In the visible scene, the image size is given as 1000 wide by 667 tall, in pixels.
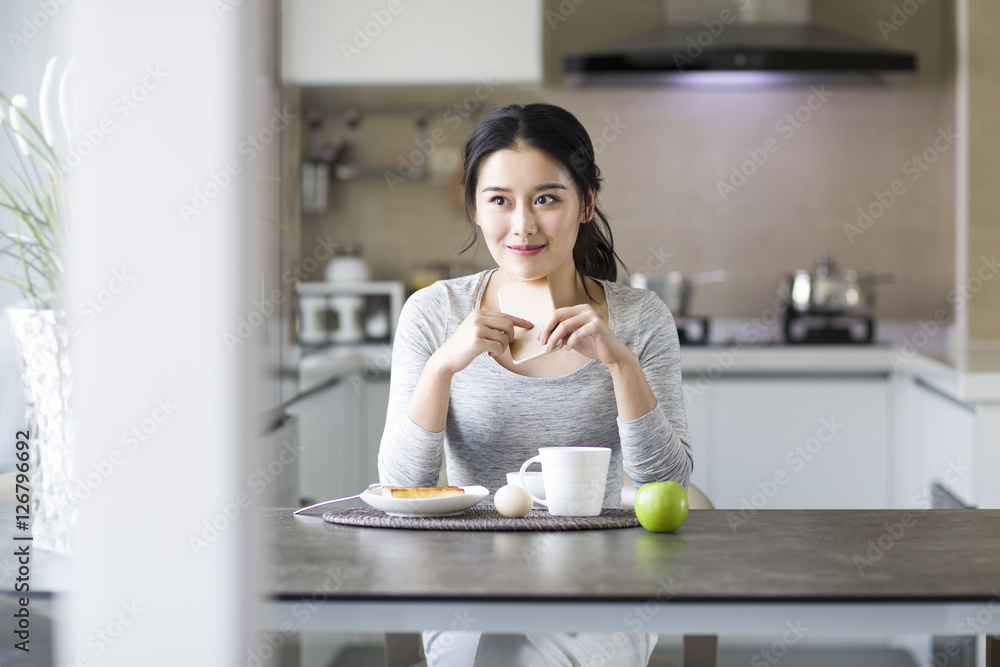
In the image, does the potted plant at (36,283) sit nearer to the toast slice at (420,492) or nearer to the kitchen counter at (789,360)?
the toast slice at (420,492)

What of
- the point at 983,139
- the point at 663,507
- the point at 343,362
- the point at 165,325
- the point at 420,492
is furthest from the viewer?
the point at 983,139

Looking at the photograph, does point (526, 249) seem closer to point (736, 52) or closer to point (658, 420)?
point (658, 420)

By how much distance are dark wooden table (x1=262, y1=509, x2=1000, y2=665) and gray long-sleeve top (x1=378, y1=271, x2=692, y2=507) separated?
0.37m

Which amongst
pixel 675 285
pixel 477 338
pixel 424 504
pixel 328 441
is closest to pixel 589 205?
pixel 477 338

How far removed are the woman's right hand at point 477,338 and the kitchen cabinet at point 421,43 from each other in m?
2.15

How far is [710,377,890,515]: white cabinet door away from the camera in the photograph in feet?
9.77

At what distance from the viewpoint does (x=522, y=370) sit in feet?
4.85

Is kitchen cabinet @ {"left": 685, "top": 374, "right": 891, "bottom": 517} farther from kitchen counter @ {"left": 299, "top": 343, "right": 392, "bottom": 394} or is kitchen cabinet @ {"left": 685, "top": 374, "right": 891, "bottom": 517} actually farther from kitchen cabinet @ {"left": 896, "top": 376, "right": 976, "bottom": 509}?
kitchen counter @ {"left": 299, "top": 343, "right": 392, "bottom": 394}

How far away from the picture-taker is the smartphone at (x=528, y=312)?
129 cm

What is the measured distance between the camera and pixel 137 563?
0.28 meters

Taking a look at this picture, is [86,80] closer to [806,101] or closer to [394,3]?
[394,3]

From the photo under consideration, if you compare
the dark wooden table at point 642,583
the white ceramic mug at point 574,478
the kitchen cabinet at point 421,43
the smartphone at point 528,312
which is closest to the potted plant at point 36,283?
the dark wooden table at point 642,583

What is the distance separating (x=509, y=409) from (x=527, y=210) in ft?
1.03

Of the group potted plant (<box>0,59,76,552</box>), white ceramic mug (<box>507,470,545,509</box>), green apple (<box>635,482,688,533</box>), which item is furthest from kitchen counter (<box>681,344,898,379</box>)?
potted plant (<box>0,59,76,552</box>)
